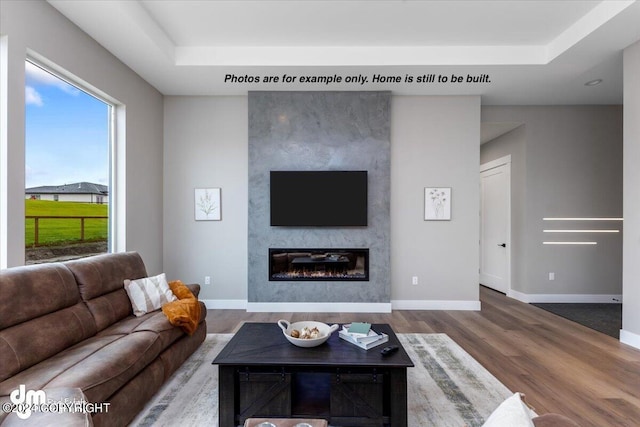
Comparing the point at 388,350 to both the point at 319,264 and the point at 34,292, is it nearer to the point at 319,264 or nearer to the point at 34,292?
the point at 34,292

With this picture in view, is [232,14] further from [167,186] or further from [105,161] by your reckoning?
[167,186]

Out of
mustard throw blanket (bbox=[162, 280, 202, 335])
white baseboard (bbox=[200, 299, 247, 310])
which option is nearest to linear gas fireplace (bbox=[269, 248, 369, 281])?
white baseboard (bbox=[200, 299, 247, 310])

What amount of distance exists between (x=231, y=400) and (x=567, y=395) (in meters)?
2.38

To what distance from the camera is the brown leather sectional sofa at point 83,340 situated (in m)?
1.71

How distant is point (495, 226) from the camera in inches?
236

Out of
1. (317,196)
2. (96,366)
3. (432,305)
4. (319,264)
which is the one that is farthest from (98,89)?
(432,305)

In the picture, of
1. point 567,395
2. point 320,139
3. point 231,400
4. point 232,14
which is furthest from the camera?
point 320,139

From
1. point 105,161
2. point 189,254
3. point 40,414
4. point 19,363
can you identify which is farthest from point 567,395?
point 105,161

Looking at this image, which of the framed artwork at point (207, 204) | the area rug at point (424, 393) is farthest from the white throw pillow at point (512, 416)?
the framed artwork at point (207, 204)

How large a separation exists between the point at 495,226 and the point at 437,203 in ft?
6.93

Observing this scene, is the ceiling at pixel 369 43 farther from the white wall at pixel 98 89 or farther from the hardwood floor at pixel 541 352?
the hardwood floor at pixel 541 352

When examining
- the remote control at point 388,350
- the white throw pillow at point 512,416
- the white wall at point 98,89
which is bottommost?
the remote control at point 388,350

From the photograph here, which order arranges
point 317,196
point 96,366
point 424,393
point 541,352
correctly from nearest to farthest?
1. point 96,366
2. point 424,393
3. point 541,352
4. point 317,196

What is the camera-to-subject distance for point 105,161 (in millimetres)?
3664
